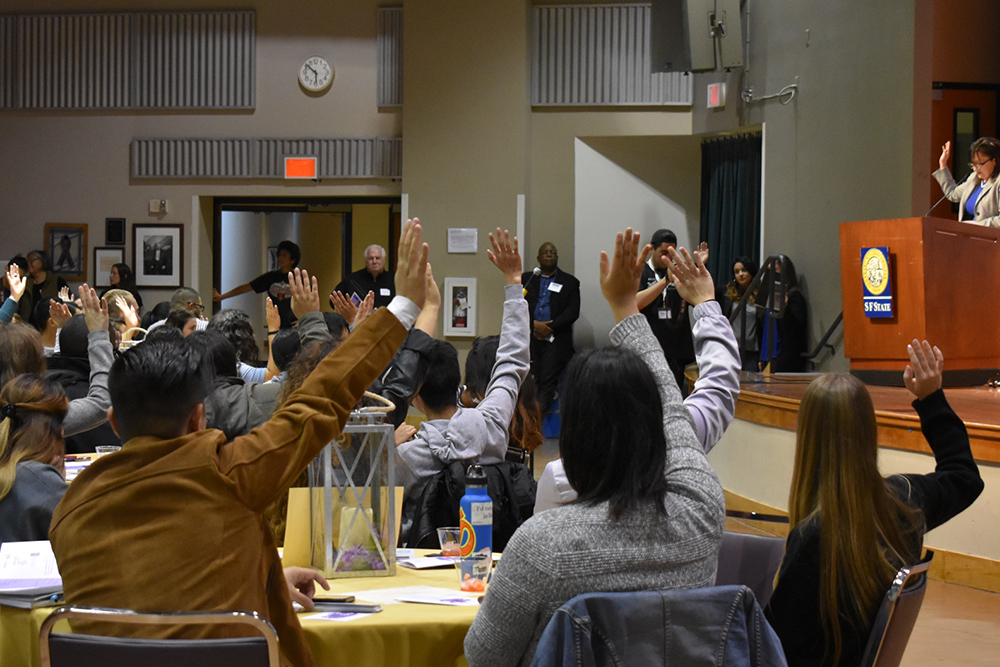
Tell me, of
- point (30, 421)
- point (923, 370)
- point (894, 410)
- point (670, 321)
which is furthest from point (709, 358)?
point (670, 321)

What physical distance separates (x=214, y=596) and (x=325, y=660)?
1.36ft

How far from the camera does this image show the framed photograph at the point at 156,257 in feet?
36.6

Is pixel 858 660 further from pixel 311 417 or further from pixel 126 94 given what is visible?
pixel 126 94

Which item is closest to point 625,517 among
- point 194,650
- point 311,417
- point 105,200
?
point 311,417

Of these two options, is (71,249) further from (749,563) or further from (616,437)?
(616,437)

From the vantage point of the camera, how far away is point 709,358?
250cm

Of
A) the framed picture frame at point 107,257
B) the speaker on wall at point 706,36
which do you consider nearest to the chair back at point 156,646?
the speaker on wall at point 706,36

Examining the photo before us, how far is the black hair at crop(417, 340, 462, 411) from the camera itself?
11.3 feet

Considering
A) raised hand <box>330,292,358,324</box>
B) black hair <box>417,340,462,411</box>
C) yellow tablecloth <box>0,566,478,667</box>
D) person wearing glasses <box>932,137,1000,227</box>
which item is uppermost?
person wearing glasses <box>932,137,1000,227</box>

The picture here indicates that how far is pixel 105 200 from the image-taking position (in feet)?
36.8

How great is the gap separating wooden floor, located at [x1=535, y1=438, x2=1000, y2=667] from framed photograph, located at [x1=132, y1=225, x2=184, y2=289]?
8745 millimetres

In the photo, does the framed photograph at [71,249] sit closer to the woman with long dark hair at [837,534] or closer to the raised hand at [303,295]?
the raised hand at [303,295]

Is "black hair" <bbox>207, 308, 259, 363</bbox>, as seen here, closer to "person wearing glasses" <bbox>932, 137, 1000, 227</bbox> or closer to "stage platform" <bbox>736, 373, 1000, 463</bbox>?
"stage platform" <bbox>736, 373, 1000, 463</bbox>

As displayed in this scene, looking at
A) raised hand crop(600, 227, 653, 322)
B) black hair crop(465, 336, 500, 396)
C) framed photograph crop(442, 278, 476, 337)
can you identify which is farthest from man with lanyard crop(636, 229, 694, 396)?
raised hand crop(600, 227, 653, 322)
